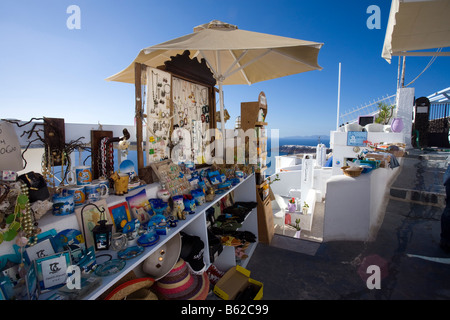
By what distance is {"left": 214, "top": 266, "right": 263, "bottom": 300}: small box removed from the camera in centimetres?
224

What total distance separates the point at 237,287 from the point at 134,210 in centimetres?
148

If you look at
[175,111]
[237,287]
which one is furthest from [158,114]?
[237,287]

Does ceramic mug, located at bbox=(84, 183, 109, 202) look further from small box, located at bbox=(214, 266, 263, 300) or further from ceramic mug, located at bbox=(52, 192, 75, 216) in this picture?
small box, located at bbox=(214, 266, 263, 300)

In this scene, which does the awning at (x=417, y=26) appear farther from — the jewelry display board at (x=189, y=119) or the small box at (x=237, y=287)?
the small box at (x=237, y=287)

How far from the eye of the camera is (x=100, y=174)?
186cm

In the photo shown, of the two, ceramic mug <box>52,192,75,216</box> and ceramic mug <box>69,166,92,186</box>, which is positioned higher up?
ceramic mug <box>69,166,92,186</box>

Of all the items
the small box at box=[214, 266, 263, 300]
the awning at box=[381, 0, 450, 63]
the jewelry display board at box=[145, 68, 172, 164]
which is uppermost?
the awning at box=[381, 0, 450, 63]

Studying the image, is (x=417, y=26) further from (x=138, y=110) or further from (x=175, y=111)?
(x=138, y=110)

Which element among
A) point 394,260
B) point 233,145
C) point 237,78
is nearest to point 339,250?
point 394,260

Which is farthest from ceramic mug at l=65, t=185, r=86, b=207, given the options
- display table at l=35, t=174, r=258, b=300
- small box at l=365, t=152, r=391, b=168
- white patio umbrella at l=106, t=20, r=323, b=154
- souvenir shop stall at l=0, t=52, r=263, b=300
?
small box at l=365, t=152, r=391, b=168

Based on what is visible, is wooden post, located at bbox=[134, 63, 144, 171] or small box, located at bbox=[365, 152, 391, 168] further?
small box, located at bbox=[365, 152, 391, 168]

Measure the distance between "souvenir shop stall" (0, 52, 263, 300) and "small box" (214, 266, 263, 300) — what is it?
1 centimetres

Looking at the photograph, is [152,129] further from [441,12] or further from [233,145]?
[441,12]

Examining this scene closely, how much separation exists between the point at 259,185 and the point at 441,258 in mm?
2561
